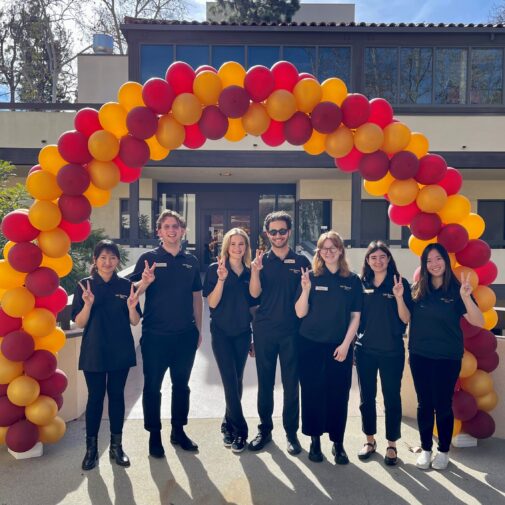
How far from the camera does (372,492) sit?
322cm

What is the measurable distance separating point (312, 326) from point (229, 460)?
127cm

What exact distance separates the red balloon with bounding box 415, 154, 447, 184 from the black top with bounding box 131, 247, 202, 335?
2190 mm

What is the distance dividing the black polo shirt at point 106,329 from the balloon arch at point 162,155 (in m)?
0.41

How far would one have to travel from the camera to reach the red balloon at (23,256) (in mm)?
3568

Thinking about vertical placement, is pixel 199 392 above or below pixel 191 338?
below

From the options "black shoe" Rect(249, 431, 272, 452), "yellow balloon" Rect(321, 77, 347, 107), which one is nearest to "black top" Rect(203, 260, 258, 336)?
"black shoe" Rect(249, 431, 272, 452)

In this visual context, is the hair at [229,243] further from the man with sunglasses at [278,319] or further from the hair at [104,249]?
the hair at [104,249]

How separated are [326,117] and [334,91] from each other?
0.29 m

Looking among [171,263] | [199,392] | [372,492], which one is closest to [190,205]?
[199,392]

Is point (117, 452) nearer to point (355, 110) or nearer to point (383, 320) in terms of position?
point (383, 320)

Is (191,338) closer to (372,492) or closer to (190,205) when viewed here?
(372,492)

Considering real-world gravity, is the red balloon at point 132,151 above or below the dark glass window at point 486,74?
below

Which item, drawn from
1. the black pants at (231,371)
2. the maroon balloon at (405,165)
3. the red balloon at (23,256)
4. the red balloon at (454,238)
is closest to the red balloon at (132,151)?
the red balloon at (23,256)

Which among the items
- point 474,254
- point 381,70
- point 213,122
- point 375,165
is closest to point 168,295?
point 213,122
